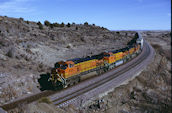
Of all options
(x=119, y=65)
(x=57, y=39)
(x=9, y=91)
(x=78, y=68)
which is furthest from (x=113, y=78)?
(x=57, y=39)

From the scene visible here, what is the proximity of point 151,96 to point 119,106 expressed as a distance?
27.1 ft

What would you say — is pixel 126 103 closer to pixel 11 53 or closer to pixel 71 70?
pixel 71 70

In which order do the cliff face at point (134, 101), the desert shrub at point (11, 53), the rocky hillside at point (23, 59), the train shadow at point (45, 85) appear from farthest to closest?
the desert shrub at point (11, 53) → the train shadow at point (45, 85) → the rocky hillside at point (23, 59) → the cliff face at point (134, 101)

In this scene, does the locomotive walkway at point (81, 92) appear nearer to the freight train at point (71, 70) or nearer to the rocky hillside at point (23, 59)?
the freight train at point (71, 70)

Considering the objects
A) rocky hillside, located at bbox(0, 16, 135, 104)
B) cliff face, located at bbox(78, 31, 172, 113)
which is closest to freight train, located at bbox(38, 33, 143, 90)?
rocky hillside, located at bbox(0, 16, 135, 104)

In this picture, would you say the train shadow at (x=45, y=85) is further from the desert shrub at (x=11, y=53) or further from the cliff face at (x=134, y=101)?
the desert shrub at (x=11, y=53)

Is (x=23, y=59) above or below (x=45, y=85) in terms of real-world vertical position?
above

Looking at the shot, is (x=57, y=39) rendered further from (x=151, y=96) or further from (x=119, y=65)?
(x=151, y=96)

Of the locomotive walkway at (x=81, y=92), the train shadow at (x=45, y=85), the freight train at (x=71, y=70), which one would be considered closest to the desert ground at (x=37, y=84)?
the train shadow at (x=45, y=85)

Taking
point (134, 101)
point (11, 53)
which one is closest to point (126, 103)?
point (134, 101)

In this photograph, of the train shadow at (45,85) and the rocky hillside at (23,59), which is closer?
the rocky hillside at (23,59)

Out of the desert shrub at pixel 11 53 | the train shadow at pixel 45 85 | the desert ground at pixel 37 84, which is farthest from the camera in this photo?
the desert shrub at pixel 11 53

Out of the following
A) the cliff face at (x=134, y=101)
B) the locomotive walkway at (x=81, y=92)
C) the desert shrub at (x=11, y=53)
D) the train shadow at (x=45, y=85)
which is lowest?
the cliff face at (x=134, y=101)

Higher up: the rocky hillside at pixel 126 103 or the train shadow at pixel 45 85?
the train shadow at pixel 45 85
